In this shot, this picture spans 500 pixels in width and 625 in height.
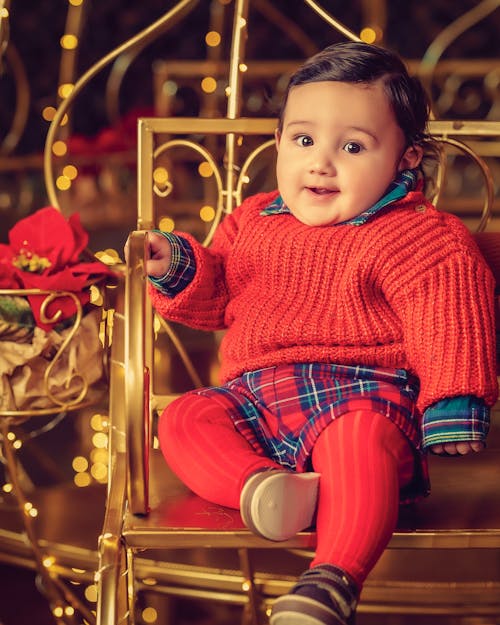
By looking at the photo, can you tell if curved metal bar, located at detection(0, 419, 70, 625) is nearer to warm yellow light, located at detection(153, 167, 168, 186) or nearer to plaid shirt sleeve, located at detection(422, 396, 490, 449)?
warm yellow light, located at detection(153, 167, 168, 186)

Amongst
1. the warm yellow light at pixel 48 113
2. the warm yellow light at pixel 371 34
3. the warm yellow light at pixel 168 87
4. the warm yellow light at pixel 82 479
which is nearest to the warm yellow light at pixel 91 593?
the warm yellow light at pixel 82 479

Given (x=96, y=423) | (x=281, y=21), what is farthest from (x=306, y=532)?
(x=281, y=21)

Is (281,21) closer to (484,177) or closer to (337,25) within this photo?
(337,25)

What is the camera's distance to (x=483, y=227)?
4.48 ft

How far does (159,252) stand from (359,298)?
0.79 ft

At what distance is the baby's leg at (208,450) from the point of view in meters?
1.00

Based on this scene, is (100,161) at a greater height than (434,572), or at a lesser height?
greater

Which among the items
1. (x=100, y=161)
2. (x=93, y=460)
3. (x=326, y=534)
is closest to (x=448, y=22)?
(x=100, y=161)

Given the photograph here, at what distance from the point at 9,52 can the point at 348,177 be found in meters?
2.43

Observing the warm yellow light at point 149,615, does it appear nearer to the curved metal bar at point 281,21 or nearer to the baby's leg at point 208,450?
the baby's leg at point 208,450

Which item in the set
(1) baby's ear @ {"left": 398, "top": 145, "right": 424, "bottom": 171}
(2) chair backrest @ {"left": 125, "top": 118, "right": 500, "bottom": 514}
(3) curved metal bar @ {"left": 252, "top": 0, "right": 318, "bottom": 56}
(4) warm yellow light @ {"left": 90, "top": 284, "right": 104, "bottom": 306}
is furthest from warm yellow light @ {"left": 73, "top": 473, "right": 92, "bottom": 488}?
(3) curved metal bar @ {"left": 252, "top": 0, "right": 318, "bottom": 56}

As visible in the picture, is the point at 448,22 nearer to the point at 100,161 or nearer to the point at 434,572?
the point at 100,161

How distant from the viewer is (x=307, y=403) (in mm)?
1082

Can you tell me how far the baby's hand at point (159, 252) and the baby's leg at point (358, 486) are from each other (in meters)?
0.28
